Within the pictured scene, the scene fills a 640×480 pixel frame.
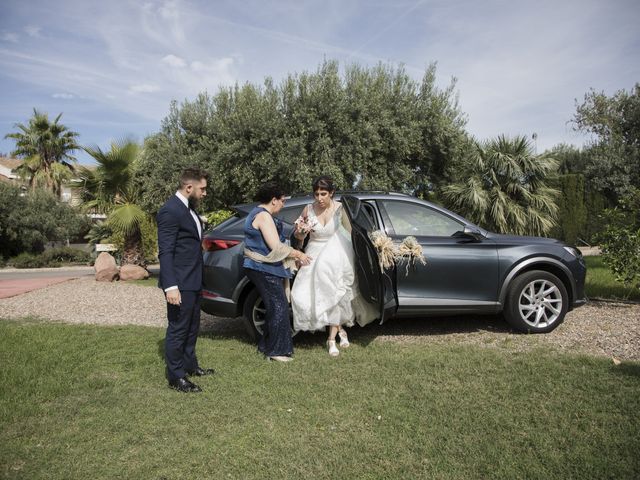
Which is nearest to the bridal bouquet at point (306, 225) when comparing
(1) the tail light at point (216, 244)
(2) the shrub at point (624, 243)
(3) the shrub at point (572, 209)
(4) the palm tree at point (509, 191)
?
(1) the tail light at point (216, 244)

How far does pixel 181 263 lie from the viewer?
164 inches

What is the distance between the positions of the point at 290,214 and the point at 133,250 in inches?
344

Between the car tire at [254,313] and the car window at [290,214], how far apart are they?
0.94 metres

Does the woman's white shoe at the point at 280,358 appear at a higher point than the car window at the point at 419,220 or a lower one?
lower

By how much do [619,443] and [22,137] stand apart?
36016mm

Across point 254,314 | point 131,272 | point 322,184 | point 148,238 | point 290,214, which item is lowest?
point 131,272

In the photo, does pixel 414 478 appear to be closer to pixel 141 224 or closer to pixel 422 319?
pixel 422 319

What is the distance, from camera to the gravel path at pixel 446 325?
5266mm

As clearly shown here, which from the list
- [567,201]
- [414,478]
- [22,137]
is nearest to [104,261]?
[414,478]

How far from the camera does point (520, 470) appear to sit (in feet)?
9.00

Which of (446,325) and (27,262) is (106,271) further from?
(27,262)

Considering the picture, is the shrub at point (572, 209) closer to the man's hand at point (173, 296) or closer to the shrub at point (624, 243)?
the shrub at point (624, 243)

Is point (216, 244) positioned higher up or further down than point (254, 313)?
higher up

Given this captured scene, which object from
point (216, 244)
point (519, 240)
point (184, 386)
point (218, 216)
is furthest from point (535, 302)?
point (218, 216)
